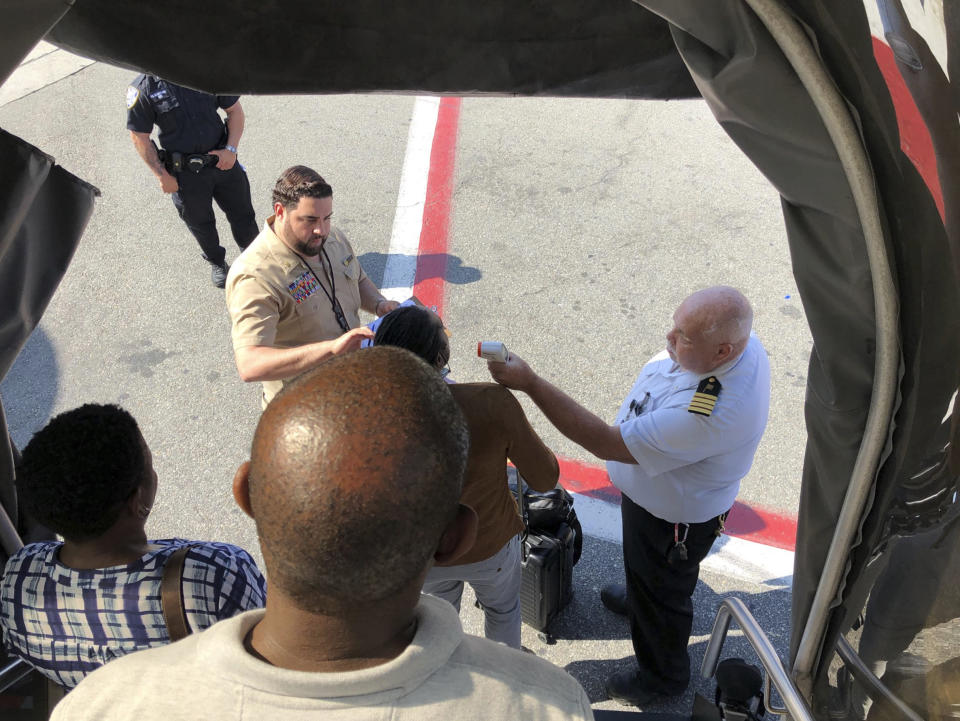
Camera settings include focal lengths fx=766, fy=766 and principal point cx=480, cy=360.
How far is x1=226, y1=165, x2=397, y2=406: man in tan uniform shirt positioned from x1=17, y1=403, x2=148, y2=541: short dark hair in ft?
3.69

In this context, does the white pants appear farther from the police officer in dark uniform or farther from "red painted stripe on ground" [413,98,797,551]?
the police officer in dark uniform

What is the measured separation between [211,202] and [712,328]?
3.92m

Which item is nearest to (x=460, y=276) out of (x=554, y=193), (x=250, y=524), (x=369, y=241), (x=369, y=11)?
(x=369, y=241)

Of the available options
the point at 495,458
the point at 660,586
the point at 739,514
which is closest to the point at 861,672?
the point at 660,586

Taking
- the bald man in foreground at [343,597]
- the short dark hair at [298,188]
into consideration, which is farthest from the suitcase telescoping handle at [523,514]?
the bald man in foreground at [343,597]

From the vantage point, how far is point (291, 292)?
3291mm

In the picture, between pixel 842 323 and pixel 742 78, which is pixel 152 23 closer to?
pixel 742 78

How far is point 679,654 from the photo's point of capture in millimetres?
3197

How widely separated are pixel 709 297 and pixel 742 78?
1386 millimetres

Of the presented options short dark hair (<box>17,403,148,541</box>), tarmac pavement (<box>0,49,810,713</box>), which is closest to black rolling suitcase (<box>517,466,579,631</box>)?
tarmac pavement (<box>0,49,810,713</box>)

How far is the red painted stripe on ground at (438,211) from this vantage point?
588 centimetres

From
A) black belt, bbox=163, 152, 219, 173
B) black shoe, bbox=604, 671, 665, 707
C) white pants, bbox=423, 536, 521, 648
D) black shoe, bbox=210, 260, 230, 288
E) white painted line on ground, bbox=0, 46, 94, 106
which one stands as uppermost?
white painted line on ground, bbox=0, 46, 94, 106

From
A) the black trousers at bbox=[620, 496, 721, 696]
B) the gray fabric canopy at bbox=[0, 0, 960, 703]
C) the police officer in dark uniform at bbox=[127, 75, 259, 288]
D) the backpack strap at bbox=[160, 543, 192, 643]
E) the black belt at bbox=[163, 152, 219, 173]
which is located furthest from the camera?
the black belt at bbox=[163, 152, 219, 173]

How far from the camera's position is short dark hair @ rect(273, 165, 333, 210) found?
3.26 metres
